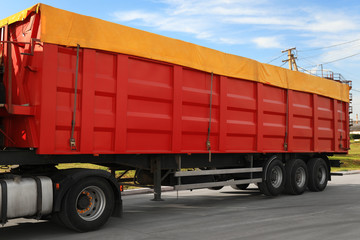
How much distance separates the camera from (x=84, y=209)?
19.3 ft

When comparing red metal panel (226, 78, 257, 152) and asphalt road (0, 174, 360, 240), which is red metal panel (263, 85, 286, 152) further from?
asphalt road (0, 174, 360, 240)

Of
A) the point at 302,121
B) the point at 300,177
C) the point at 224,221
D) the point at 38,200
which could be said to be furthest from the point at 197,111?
the point at 300,177

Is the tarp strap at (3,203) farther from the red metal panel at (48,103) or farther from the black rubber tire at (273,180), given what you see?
the black rubber tire at (273,180)

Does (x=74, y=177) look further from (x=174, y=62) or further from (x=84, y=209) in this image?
(x=174, y=62)

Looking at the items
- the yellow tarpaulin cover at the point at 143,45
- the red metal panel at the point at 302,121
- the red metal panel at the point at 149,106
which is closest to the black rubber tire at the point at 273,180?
the red metal panel at the point at 302,121

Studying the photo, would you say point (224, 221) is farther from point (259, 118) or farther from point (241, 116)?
point (259, 118)

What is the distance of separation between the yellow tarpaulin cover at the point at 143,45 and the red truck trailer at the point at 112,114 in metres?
0.02

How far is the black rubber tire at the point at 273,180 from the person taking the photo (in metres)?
9.52

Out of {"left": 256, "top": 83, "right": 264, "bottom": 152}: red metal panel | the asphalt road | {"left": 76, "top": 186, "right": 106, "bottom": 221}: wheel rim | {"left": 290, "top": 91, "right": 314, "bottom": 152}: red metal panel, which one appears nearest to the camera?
the asphalt road

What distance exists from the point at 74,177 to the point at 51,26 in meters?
2.25

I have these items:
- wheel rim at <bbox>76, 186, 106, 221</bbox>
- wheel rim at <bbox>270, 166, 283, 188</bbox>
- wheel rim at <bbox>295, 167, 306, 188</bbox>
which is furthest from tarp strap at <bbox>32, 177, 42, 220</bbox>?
wheel rim at <bbox>295, 167, 306, 188</bbox>

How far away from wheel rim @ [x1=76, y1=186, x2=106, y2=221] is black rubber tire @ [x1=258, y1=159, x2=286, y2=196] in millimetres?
4823

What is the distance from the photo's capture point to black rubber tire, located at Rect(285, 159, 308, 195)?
33.1ft

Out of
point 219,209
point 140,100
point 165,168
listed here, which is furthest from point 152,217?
point 140,100
